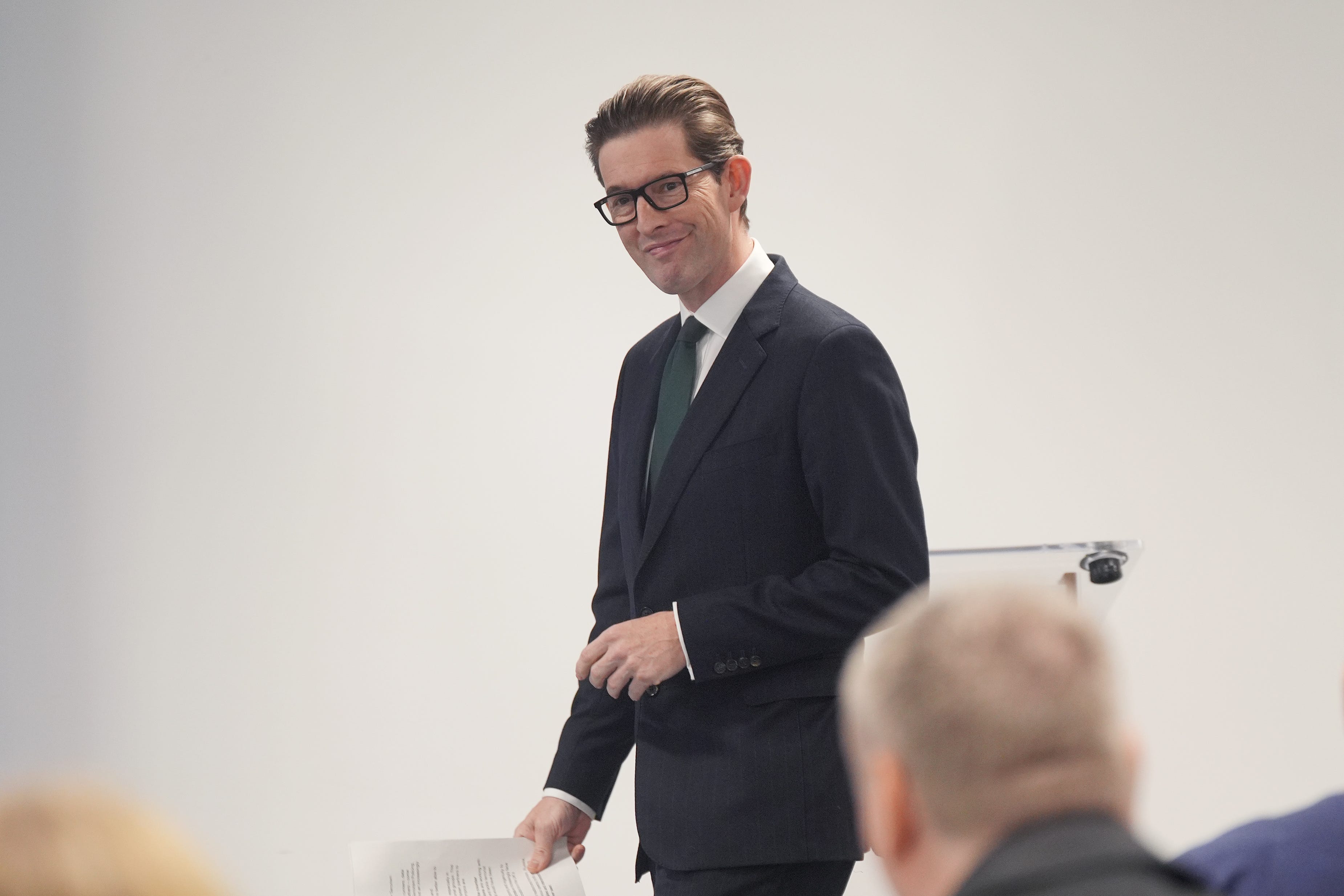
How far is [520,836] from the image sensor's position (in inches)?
69.7

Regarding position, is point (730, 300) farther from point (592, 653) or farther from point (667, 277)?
point (592, 653)

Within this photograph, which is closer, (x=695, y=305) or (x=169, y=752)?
(x=695, y=305)

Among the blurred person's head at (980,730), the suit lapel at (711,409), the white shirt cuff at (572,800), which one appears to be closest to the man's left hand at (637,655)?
the suit lapel at (711,409)

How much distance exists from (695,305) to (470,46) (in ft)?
6.49

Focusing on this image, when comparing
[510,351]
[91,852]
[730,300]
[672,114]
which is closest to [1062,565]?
[730,300]

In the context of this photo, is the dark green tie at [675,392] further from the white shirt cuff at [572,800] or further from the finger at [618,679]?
the white shirt cuff at [572,800]

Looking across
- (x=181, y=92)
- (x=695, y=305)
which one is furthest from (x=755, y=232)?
(x=695, y=305)

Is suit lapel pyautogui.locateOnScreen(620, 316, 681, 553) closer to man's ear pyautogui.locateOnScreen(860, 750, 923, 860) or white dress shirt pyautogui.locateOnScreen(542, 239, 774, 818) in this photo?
white dress shirt pyautogui.locateOnScreen(542, 239, 774, 818)

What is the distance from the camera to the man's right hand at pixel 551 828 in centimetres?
173

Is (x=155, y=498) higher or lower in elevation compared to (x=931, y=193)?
lower

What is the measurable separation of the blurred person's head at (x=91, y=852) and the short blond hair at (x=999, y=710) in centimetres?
42

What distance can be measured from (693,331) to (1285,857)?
1.09 m

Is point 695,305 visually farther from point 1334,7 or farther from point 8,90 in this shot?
point 1334,7

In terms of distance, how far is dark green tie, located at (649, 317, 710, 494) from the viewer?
180cm
